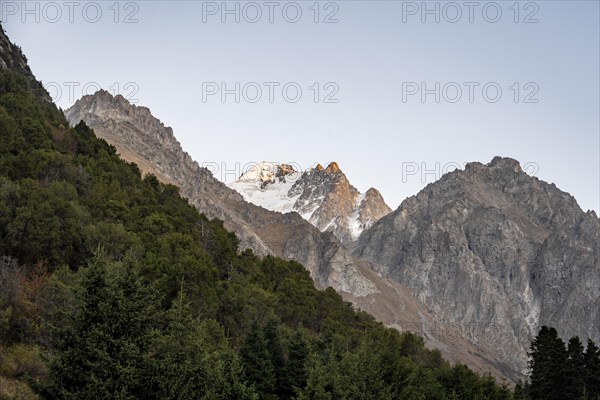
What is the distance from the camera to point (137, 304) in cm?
2539

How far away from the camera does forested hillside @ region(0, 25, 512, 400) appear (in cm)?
2489

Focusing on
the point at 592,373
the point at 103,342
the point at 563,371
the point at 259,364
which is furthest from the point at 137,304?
the point at 563,371

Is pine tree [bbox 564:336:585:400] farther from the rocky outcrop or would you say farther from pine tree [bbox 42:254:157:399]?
the rocky outcrop

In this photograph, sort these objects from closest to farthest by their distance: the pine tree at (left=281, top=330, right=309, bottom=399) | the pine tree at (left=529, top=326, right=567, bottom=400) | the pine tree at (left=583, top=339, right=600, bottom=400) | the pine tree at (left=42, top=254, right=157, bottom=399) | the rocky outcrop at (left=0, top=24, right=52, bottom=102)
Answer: the pine tree at (left=42, top=254, right=157, bottom=399), the pine tree at (left=281, top=330, right=309, bottom=399), the pine tree at (left=583, top=339, right=600, bottom=400), the pine tree at (left=529, top=326, right=567, bottom=400), the rocky outcrop at (left=0, top=24, right=52, bottom=102)

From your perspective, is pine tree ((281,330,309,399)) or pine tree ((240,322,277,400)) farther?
pine tree ((281,330,309,399))

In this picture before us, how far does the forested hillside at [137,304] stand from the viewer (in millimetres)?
24891

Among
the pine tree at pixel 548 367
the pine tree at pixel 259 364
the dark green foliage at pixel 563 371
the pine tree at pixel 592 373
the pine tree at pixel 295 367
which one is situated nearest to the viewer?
the pine tree at pixel 259 364

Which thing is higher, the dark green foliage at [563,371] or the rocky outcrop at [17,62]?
the rocky outcrop at [17,62]

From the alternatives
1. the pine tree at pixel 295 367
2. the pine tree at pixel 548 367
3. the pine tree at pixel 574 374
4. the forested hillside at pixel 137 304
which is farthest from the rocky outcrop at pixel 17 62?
the pine tree at pixel 574 374

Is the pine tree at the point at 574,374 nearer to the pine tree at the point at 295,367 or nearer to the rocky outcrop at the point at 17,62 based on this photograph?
the pine tree at the point at 295,367

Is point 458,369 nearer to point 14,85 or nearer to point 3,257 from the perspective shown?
point 3,257

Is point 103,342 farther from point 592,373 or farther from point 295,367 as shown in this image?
point 592,373

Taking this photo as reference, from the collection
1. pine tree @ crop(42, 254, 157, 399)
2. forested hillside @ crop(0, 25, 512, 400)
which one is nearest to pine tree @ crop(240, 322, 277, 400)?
forested hillside @ crop(0, 25, 512, 400)

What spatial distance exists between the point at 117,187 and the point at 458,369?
39201 mm
